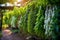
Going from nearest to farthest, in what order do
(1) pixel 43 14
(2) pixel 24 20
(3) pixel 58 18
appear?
(3) pixel 58 18, (1) pixel 43 14, (2) pixel 24 20

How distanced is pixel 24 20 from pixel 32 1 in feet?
5.12

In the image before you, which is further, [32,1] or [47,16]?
[32,1]

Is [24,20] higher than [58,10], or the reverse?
[58,10]

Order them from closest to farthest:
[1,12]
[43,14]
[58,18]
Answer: [58,18] < [43,14] < [1,12]

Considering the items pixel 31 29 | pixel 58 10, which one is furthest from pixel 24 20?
pixel 58 10

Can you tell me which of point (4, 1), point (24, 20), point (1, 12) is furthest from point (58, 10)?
point (1, 12)

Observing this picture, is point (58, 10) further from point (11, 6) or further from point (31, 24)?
point (11, 6)

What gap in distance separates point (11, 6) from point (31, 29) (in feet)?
29.8

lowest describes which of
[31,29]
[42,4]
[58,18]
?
[31,29]

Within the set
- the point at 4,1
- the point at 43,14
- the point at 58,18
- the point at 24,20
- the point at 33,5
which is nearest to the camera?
the point at 58,18

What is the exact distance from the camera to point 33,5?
746 cm

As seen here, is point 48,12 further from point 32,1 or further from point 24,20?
point 24,20

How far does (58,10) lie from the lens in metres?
4.43

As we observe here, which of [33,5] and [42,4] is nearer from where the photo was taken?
[42,4]
